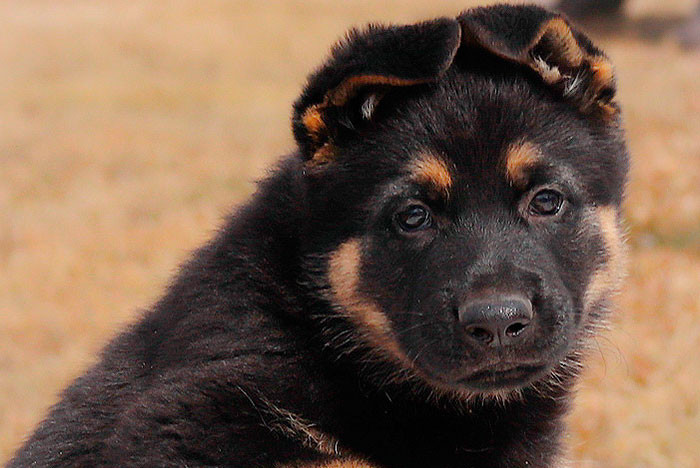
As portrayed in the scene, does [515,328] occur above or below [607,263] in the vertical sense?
below

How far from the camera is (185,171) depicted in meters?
16.8

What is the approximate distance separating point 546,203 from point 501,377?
85cm

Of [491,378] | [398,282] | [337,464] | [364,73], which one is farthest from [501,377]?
[364,73]

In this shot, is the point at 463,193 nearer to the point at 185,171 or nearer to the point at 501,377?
the point at 501,377

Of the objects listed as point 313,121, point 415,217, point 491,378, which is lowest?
point 491,378

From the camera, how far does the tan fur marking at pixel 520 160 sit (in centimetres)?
476

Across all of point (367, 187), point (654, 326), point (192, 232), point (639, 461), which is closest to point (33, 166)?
point (192, 232)

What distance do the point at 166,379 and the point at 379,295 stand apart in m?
1.04

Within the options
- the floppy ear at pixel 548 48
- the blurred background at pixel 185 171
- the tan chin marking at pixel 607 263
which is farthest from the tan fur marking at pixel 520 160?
the blurred background at pixel 185 171

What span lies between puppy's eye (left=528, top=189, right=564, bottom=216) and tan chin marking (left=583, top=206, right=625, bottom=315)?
294mm

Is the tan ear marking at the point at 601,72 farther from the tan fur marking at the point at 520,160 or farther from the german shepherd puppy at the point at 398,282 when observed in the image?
the tan fur marking at the point at 520,160

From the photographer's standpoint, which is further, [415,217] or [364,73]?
[415,217]

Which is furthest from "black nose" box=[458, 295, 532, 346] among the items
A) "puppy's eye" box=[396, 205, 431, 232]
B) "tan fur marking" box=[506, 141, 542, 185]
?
"tan fur marking" box=[506, 141, 542, 185]

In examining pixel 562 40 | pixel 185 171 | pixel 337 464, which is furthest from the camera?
pixel 185 171
